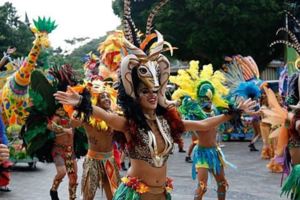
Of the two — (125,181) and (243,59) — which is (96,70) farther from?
(125,181)

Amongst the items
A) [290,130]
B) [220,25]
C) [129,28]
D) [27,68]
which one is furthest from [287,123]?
[220,25]

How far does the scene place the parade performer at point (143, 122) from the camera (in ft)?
15.5

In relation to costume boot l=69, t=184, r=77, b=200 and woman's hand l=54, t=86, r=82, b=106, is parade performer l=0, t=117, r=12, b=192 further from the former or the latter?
costume boot l=69, t=184, r=77, b=200

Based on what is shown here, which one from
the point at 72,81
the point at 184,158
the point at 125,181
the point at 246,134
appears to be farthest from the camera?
the point at 246,134

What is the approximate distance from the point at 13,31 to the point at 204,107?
2529 cm

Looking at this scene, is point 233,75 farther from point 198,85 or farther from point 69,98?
point 69,98

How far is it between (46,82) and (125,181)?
3.73 metres

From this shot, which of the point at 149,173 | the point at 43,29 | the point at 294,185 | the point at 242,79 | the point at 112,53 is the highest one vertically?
the point at 43,29

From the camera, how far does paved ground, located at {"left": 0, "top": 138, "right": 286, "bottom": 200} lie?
341 inches

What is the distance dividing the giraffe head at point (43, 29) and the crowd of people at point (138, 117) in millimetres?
21

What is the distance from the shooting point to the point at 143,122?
189 inches

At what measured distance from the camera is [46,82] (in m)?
8.11

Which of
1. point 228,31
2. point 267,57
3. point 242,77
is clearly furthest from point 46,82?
point 267,57

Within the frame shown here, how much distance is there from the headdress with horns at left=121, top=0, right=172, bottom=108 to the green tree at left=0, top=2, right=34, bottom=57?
26.2 meters
